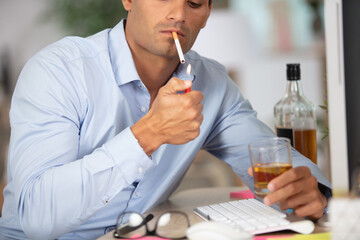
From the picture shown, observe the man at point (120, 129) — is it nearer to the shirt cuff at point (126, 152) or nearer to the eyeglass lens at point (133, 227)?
the shirt cuff at point (126, 152)

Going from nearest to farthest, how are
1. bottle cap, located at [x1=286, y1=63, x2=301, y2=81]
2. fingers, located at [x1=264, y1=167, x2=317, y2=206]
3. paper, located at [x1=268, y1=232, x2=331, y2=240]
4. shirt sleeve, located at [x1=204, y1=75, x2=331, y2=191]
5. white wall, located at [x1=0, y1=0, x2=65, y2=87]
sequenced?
paper, located at [x1=268, y1=232, x2=331, y2=240]
fingers, located at [x1=264, y1=167, x2=317, y2=206]
bottle cap, located at [x1=286, y1=63, x2=301, y2=81]
shirt sleeve, located at [x1=204, y1=75, x2=331, y2=191]
white wall, located at [x1=0, y1=0, x2=65, y2=87]

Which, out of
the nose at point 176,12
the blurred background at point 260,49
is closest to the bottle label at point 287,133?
the nose at point 176,12

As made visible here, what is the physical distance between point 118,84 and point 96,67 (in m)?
0.08

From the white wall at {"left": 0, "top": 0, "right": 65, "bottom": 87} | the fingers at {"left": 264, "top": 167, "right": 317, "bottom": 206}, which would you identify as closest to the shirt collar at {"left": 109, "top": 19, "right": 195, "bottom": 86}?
the fingers at {"left": 264, "top": 167, "right": 317, "bottom": 206}

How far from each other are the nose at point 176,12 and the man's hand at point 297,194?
0.55 meters

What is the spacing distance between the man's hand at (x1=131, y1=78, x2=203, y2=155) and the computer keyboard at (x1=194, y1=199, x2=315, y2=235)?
21 centimetres

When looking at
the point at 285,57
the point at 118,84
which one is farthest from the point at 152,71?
the point at 285,57

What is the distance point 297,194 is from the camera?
3.78 ft

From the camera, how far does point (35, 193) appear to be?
113 cm

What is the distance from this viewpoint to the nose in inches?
54.3

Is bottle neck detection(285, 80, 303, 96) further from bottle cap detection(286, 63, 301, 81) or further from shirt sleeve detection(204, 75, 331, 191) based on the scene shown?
shirt sleeve detection(204, 75, 331, 191)

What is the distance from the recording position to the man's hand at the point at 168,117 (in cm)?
112

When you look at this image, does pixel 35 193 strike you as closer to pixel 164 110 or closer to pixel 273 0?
pixel 164 110

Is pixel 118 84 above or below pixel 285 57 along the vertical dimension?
above
